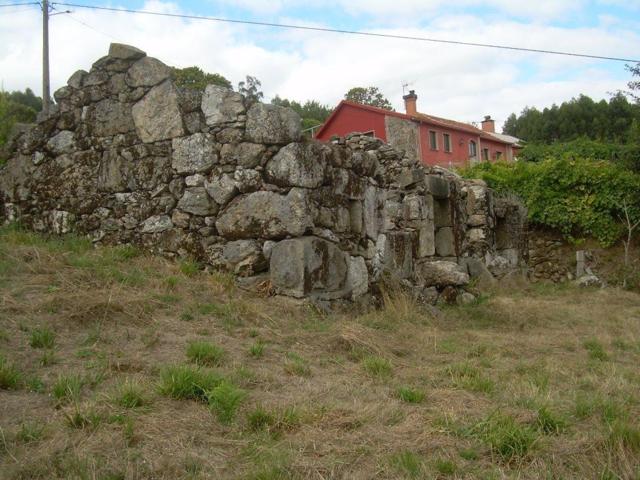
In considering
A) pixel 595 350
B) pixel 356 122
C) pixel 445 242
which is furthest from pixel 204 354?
pixel 356 122

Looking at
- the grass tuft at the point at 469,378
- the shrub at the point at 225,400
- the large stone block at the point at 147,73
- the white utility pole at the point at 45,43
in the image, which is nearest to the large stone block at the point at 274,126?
the large stone block at the point at 147,73

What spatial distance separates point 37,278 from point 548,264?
11023 millimetres

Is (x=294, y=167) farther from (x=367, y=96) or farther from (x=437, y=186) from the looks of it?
(x=367, y=96)

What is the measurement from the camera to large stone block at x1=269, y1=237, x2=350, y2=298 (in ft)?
17.3

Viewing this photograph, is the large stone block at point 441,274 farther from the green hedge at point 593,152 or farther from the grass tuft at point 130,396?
the green hedge at point 593,152

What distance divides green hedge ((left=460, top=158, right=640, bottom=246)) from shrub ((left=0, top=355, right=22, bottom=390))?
11712 millimetres

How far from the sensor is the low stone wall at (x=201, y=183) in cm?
547

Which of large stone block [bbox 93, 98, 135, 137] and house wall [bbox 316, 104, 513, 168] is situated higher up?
house wall [bbox 316, 104, 513, 168]

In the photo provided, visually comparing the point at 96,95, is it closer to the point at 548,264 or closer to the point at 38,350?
the point at 38,350

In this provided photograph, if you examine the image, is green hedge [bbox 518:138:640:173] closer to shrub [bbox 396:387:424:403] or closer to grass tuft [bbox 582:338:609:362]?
grass tuft [bbox 582:338:609:362]

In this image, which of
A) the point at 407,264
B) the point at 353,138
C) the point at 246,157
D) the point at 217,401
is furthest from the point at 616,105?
the point at 217,401

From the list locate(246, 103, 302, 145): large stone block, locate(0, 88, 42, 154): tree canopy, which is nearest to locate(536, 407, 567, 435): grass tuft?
locate(246, 103, 302, 145): large stone block

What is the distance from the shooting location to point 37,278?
4848mm

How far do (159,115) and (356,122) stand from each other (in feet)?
69.9
